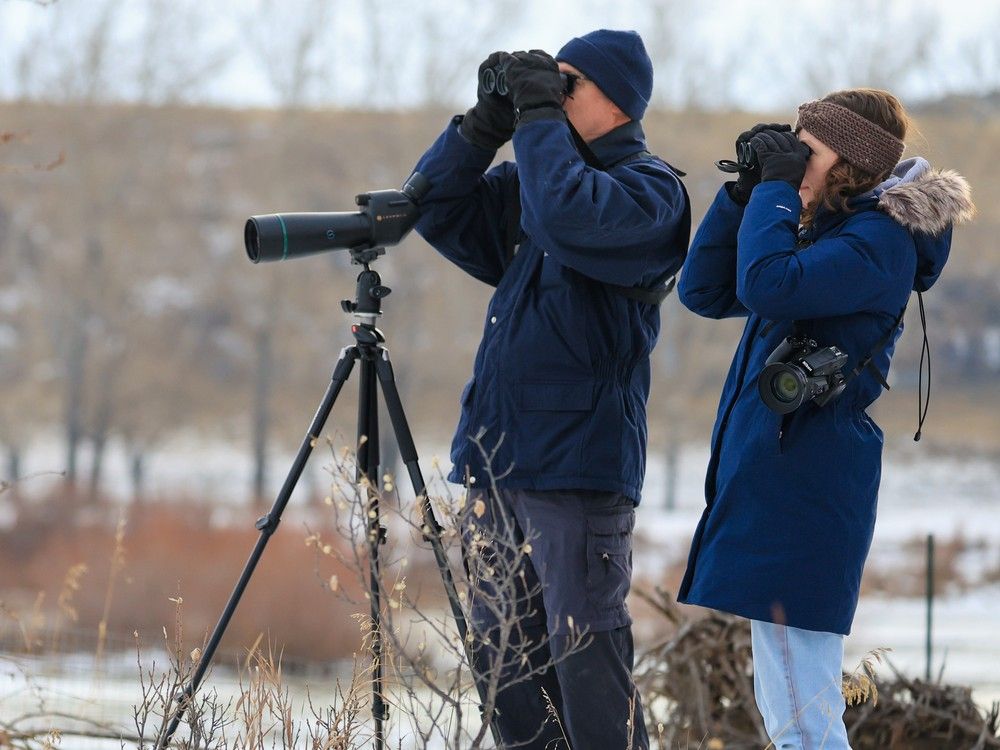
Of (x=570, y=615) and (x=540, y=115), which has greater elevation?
(x=540, y=115)

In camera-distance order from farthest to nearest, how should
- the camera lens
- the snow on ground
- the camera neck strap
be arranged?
the snow on ground → the camera neck strap → the camera lens

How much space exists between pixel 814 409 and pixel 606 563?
16.1 inches

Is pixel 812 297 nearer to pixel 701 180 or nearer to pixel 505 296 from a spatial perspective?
pixel 505 296

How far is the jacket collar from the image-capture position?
78.9 inches

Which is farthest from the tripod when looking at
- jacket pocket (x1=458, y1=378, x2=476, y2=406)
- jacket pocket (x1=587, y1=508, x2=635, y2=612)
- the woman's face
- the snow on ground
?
the snow on ground

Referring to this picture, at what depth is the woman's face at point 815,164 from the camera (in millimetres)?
1736

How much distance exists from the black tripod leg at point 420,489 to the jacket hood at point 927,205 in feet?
2.46

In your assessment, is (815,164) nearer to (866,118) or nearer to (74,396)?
(866,118)

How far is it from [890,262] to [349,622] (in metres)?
6.09

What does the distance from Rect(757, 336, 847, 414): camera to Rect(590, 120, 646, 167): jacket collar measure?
0.49 metres

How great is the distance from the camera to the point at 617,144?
2016 mm

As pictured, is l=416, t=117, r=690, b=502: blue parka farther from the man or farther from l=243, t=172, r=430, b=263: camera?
l=243, t=172, r=430, b=263: camera

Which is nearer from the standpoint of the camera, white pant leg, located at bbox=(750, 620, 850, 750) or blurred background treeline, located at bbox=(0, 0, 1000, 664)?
white pant leg, located at bbox=(750, 620, 850, 750)

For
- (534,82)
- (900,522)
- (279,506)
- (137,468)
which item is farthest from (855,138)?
(137,468)
